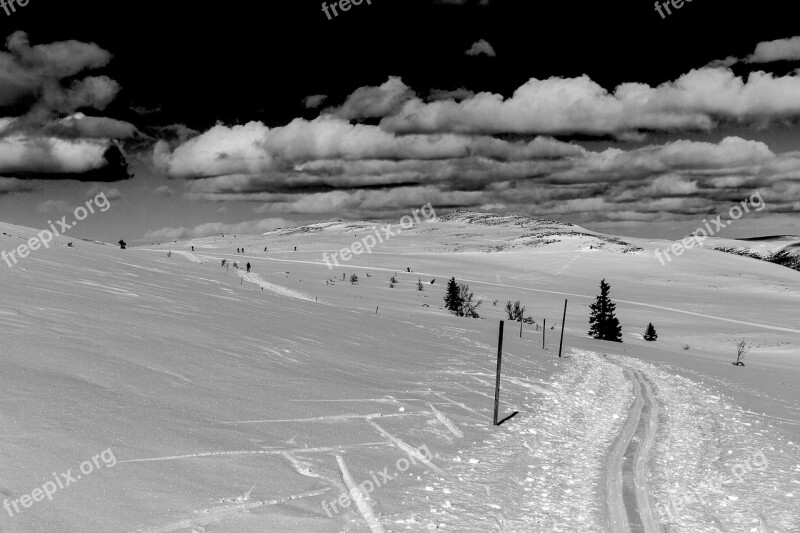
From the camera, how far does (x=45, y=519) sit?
5762 millimetres

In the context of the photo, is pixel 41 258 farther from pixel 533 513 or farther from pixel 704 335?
pixel 704 335

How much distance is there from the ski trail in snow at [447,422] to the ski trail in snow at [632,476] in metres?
2.97

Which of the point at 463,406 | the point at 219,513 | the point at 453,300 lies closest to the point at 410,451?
the point at 463,406

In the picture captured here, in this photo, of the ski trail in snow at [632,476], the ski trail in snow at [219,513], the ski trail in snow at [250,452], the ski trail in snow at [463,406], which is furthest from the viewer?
the ski trail in snow at [463,406]

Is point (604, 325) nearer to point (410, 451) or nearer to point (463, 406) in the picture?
point (463, 406)

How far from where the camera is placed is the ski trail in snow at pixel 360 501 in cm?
710

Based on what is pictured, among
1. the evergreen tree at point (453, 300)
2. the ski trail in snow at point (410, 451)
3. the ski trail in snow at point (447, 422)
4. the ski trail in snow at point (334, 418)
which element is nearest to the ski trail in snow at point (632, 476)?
the ski trail in snow at point (410, 451)

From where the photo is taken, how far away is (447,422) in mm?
12164

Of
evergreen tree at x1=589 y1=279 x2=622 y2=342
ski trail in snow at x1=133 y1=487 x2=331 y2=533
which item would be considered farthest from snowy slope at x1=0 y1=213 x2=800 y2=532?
evergreen tree at x1=589 y1=279 x2=622 y2=342

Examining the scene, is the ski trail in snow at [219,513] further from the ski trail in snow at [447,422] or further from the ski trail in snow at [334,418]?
the ski trail in snow at [447,422]

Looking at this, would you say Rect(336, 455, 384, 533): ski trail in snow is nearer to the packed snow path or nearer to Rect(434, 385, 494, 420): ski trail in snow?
the packed snow path

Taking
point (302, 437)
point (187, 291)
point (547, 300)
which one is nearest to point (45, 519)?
point (302, 437)

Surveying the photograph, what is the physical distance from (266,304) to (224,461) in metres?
17.5

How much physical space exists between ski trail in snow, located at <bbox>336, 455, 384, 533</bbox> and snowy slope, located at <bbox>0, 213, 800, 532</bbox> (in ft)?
0.13
